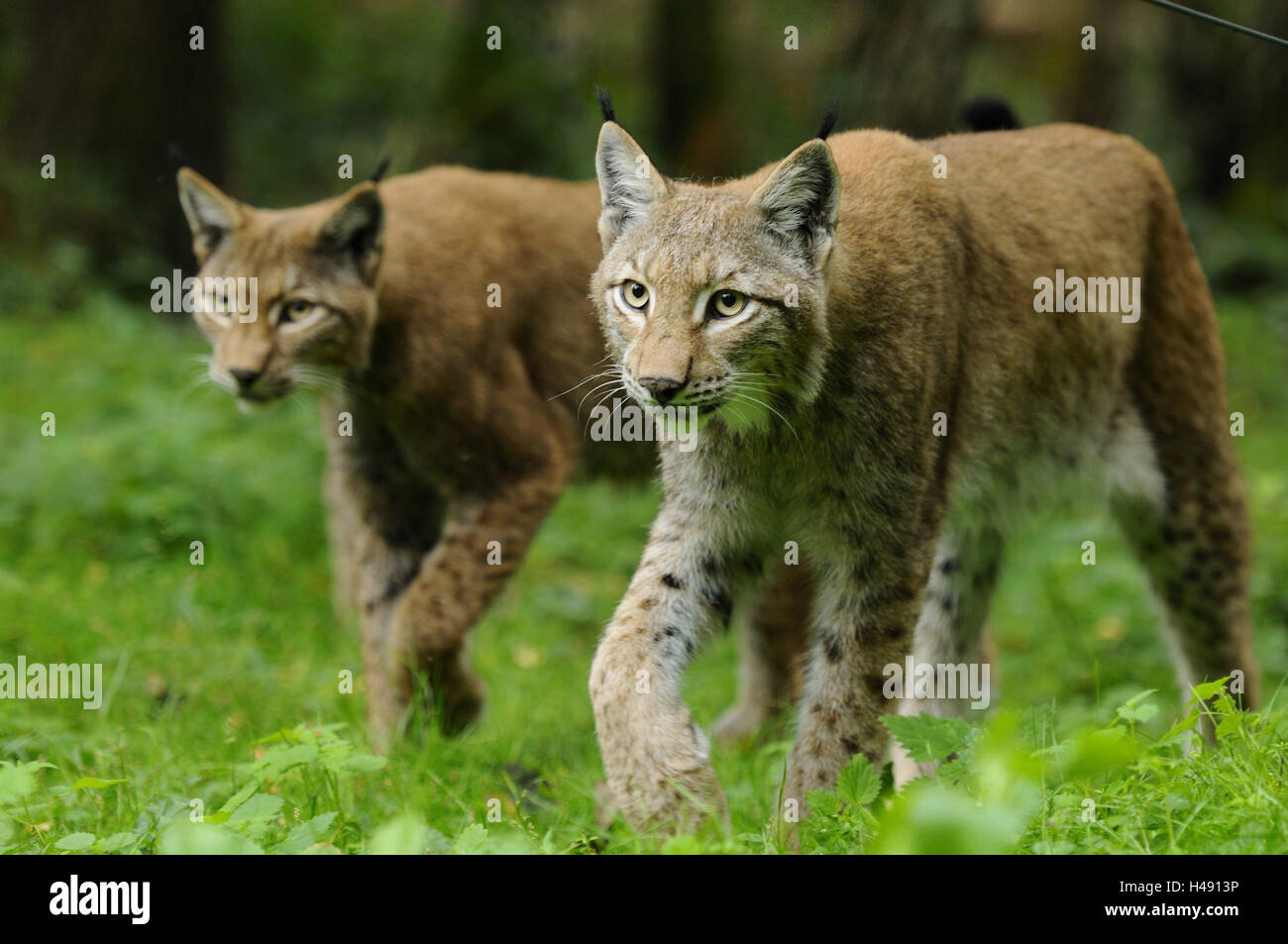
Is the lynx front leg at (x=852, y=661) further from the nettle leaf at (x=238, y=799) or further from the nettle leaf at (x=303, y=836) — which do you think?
the nettle leaf at (x=238, y=799)

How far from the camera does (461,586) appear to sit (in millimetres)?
6059

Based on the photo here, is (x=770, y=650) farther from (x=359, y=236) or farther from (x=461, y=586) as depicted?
(x=359, y=236)

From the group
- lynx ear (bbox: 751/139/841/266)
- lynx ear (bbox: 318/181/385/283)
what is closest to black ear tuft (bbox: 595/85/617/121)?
lynx ear (bbox: 751/139/841/266)

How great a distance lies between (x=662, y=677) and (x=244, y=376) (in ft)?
8.46

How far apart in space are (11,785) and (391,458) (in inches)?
115

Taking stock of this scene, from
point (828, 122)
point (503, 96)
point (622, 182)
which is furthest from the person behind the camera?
point (503, 96)

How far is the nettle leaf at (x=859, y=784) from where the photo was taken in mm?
3703

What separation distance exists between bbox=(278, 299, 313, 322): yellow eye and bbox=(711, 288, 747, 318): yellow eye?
2.50m

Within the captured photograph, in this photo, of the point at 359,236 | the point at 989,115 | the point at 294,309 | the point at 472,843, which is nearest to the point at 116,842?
the point at 472,843

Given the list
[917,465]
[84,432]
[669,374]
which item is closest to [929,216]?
[917,465]

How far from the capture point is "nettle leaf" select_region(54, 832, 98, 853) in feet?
11.9

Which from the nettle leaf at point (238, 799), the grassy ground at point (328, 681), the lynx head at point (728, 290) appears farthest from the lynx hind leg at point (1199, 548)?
the nettle leaf at point (238, 799)
